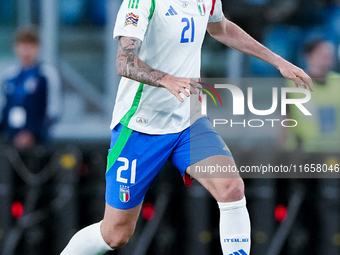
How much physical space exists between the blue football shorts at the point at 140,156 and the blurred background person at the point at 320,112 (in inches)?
80.9

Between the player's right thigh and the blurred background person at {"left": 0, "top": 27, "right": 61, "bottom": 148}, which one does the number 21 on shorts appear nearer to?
the player's right thigh

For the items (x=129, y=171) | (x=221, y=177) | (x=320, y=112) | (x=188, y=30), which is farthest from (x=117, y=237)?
(x=320, y=112)

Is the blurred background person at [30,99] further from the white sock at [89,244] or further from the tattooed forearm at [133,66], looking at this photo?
the tattooed forearm at [133,66]

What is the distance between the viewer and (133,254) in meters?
4.95

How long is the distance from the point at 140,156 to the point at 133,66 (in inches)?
25.7

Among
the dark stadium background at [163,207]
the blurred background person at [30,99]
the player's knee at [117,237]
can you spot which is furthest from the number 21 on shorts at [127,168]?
the blurred background person at [30,99]

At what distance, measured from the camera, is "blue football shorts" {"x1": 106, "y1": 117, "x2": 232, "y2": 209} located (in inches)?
131

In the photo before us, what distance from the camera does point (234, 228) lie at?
307 centimetres

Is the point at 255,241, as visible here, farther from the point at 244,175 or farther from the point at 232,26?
the point at 232,26

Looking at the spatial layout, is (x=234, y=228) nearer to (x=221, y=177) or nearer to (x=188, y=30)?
(x=221, y=177)

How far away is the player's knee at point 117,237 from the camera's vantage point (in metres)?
3.45

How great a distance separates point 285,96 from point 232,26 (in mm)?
1734

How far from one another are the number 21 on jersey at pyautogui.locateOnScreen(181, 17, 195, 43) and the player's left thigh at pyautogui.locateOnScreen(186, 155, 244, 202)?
0.72 m

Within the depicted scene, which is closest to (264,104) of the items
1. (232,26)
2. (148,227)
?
(148,227)
